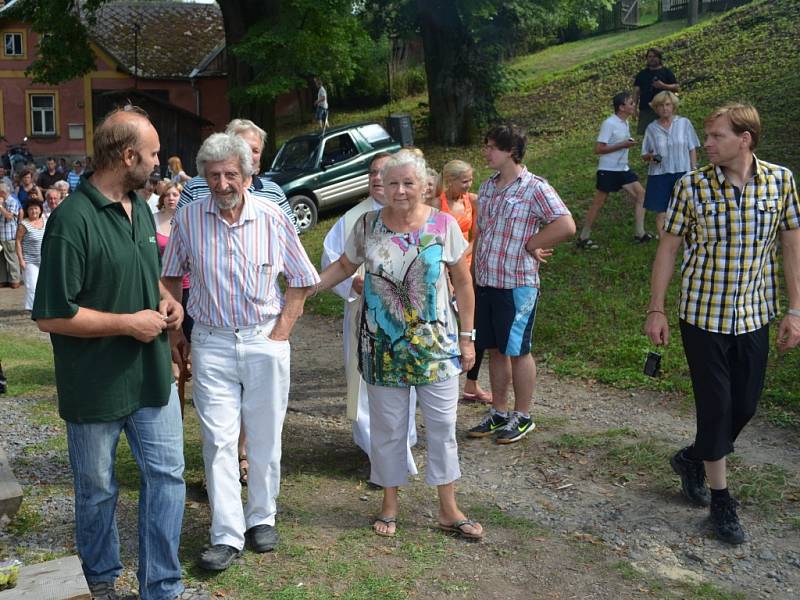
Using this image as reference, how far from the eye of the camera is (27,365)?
32.9 feet

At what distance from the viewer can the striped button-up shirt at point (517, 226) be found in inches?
251

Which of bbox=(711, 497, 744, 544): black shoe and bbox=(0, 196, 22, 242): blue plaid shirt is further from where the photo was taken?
bbox=(0, 196, 22, 242): blue plaid shirt

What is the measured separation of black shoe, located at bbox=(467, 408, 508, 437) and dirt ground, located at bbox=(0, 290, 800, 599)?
0.08 meters

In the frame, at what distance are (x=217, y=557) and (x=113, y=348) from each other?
1.26 m

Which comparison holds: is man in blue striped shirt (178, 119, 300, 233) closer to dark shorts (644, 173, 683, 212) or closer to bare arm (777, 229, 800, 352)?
bare arm (777, 229, 800, 352)

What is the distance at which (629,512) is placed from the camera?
542cm

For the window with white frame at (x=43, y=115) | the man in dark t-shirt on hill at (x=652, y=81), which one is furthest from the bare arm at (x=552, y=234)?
the window with white frame at (x=43, y=115)

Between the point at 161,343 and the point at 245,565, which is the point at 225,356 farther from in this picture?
the point at 245,565

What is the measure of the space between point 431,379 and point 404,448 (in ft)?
1.54

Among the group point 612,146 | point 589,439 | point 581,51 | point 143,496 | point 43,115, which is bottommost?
point 589,439

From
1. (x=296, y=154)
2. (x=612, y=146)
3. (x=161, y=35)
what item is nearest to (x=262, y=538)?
(x=612, y=146)

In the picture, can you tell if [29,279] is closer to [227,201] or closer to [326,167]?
[326,167]

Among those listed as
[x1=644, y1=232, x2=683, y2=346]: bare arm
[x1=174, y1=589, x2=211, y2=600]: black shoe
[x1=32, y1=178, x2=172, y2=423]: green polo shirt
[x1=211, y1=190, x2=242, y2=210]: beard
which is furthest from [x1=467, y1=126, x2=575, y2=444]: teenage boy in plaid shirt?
[x1=32, y1=178, x2=172, y2=423]: green polo shirt

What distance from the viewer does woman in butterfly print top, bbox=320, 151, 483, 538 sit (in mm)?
4867
